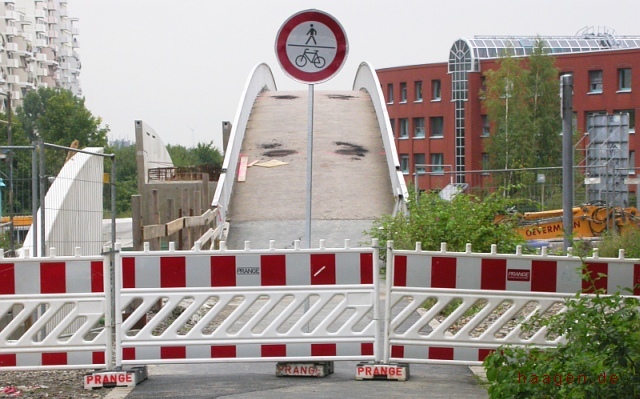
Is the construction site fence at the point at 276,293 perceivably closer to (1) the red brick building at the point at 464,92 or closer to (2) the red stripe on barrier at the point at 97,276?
(2) the red stripe on barrier at the point at 97,276

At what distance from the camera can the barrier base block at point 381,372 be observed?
8.15m

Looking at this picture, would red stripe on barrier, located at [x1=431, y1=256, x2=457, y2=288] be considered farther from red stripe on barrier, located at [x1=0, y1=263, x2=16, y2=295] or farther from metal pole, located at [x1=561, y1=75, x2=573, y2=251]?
metal pole, located at [x1=561, y1=75, x2=573, y2=251]

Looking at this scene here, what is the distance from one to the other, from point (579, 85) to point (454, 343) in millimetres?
65425

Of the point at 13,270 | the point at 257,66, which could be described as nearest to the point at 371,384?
the point at 13,270

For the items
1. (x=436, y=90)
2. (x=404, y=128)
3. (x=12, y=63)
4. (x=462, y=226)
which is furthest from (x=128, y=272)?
(x=12, y=63)

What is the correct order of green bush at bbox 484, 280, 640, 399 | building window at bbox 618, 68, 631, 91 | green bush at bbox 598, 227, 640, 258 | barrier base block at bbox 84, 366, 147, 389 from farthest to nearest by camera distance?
1. building window at bbox 618, 68, 631, 91
2. green bush at bbox 598, 227, 640, 258
3. barrier base block at bbox 84, 366, 147, 389
4. green bush at bbox 484, 280, 640, 399

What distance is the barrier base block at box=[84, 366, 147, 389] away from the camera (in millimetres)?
8047

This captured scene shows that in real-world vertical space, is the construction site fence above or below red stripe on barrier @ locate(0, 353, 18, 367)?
above

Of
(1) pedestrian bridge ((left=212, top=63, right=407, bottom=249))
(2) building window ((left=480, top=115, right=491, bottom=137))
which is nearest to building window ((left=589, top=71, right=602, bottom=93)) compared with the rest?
(2) building window ((left=480, top=115, right=491, bottom=137))

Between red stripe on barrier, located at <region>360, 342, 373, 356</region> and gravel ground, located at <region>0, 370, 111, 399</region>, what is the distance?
195 centimetres

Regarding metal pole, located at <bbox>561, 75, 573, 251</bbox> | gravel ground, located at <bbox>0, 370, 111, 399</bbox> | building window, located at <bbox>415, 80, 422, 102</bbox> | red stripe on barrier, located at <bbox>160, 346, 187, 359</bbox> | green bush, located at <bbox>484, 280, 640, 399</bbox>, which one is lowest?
gravel ground, located at <bbox>0, 370, 111, 399</bbox>

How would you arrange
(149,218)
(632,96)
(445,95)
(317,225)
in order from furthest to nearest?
(445,95) → (632,96) → (317,225) → (149,218)

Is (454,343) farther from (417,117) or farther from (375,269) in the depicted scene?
(417,117)

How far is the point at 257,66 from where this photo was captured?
4103 cm
